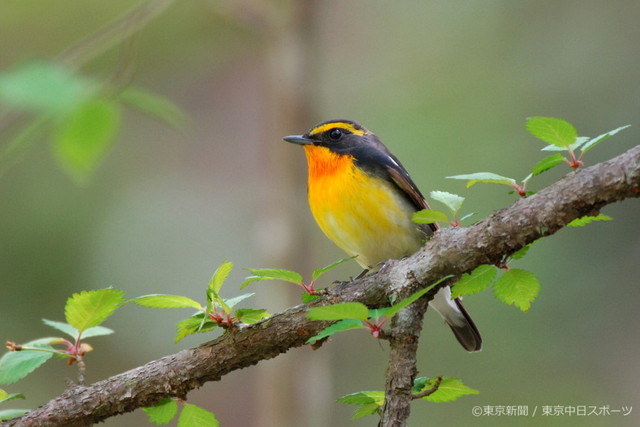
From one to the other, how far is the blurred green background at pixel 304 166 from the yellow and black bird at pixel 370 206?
1.59 metres

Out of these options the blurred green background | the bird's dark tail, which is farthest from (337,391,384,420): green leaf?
the blurred green background

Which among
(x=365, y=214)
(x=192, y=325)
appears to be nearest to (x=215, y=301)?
(x=192, y=325)

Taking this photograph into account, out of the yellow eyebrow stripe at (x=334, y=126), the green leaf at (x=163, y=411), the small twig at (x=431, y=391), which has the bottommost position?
the small twig at (x=431, y=391)

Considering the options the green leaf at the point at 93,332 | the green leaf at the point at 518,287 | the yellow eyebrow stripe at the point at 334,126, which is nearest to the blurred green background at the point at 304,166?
the yellow eyebrow stripe at the point at 334,126

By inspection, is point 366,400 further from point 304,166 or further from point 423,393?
point 304,166

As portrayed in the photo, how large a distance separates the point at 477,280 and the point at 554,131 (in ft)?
1.55

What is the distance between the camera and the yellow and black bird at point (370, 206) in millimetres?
3885

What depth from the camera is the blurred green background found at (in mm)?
7871

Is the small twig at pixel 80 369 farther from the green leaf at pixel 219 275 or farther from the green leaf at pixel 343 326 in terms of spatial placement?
the green leaf at pixel 343 326

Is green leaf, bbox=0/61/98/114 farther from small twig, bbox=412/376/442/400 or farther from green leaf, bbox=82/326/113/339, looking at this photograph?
small twig, bbox=412/376/442/400

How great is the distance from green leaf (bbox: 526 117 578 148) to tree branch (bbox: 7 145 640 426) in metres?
0.15

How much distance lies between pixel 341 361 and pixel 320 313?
812 cm

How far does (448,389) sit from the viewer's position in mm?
2260

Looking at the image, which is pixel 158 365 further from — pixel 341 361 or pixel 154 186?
pixel 154 186
